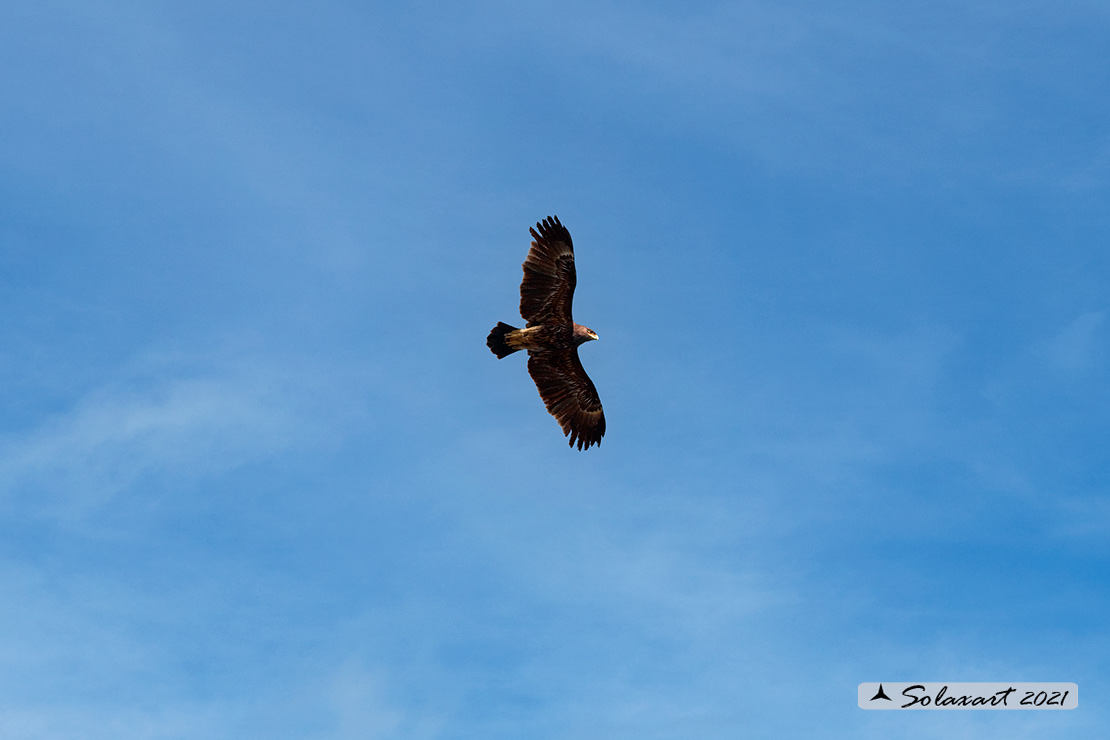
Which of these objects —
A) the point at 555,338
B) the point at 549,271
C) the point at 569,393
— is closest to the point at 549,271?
the point at 549,271

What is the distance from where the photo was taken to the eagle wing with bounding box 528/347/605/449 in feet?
152

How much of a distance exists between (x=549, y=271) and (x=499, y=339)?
228 cm

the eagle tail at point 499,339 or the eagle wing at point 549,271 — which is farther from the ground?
the eagle wing at point 549,271

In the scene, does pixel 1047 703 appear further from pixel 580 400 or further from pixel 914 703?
pixel 580 400

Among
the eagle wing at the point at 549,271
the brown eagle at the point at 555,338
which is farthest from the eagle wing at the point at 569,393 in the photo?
the eagle wing at the point at 549,271

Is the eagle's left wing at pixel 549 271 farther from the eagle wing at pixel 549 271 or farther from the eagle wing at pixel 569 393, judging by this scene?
the eagle wing at pixel 569 393

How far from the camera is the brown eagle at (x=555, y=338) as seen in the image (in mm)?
44312

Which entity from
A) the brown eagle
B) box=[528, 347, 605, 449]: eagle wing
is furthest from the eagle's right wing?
box=[528, 347, 605, 449]: eagle wing

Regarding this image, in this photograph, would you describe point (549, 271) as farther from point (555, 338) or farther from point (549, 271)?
point (555, 338)

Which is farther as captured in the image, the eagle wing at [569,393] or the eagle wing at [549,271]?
the eagle wing at [569,393]

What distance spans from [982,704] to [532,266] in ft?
56.1

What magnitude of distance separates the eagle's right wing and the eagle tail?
674 mm

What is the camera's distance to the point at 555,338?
45.5m

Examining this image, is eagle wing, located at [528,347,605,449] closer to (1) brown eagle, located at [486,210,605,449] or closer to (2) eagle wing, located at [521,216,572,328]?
(1) brown eagle, located at [486,210,605,449]
